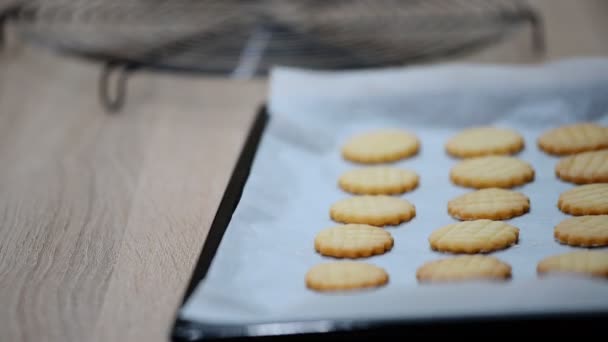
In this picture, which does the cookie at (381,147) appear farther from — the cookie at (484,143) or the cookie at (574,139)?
the cookie at (574,139)

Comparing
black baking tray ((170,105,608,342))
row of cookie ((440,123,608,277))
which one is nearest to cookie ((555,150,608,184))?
row of cookie ((440,123,608,277))

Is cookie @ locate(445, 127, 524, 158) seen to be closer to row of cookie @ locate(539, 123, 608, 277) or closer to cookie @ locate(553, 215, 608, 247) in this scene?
row of cookie @ locate(539, 123, 608, 277)

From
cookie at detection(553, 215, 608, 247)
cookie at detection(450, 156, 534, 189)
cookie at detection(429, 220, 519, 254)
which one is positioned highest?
cookie at detection(553, 215, 608, 247)

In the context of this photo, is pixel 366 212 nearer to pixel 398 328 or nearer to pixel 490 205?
pixel 490 205

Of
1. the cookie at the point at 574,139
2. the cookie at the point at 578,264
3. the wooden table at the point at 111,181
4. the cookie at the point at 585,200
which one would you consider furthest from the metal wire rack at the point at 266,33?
the cookie at the point at 578,264

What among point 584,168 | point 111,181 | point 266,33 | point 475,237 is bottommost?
point 111,181

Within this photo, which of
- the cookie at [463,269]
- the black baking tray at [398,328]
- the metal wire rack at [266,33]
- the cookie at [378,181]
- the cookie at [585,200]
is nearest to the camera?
the black baking tray at [398,328]

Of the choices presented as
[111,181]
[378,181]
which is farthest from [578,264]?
[111,181]
